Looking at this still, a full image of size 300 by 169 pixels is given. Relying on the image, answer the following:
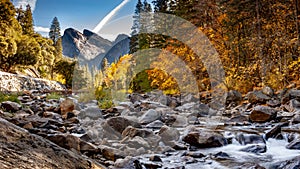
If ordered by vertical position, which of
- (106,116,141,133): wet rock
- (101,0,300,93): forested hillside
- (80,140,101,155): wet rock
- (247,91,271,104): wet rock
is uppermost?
(101,0,300,93): forested hillside

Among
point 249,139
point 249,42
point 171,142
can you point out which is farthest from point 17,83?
point 249,139

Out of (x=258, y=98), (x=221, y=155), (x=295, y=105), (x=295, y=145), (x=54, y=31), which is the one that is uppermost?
(x=54, y=31)

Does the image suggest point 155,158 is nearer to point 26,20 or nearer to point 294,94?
point 294,94

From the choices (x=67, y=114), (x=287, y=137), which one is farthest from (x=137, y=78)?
(x=287, y=137)

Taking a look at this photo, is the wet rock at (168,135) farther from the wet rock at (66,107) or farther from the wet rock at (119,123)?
the wet rock at (66,107)

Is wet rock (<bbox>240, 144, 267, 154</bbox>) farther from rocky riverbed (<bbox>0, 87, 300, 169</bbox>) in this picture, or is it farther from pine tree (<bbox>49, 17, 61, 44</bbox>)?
pine tree (<bbox>49, 17, 61, 44</bbox>)

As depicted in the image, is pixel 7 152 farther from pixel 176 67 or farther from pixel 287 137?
pixel 176 67

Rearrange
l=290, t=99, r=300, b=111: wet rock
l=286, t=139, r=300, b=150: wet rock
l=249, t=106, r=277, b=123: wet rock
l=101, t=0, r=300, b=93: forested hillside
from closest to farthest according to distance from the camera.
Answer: l=286, t=139, r=300, b=150: wet rock → l=249, t=106, r=277, b=123: wet rock → l=290, t=99, r=300, b=111: wet rock → l=101, t=0, r=300, b=93: forested hillside

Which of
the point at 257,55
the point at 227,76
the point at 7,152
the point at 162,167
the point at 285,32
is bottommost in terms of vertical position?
the point at 162,167

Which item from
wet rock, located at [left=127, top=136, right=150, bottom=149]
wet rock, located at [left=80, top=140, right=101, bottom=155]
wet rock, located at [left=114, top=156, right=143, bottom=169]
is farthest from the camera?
wet rock, located at [left=127, top=136, right=150, bottom=149]

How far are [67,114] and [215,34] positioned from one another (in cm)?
944

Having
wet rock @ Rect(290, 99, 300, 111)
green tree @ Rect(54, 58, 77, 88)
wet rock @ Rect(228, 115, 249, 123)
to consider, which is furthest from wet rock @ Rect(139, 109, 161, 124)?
green tree @ Rect(54, 58, 77, 88)

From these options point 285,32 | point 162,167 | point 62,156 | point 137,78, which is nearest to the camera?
point 62,156

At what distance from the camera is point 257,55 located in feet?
40.5
